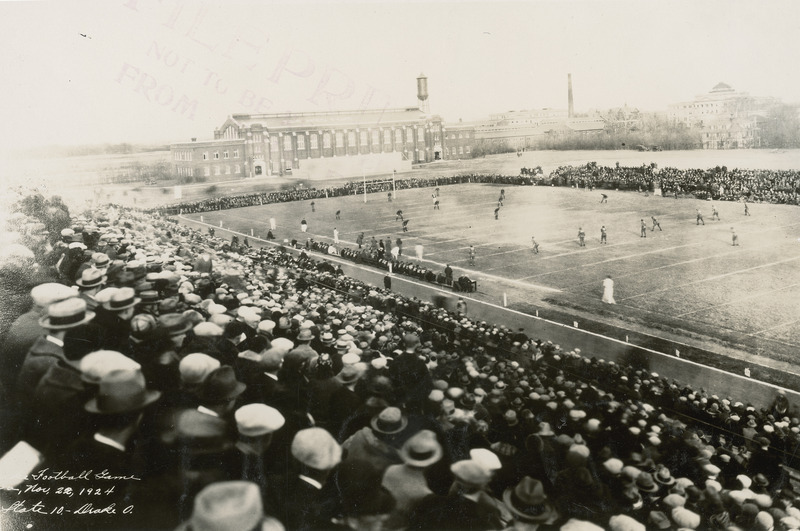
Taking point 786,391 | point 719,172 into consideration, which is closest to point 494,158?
point 719,172

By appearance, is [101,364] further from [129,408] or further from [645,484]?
[645,484]

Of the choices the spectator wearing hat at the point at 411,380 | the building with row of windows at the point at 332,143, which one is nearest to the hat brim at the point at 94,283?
the spectator wearing hat at the point at 411,380

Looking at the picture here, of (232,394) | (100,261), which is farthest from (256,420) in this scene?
(100,261)

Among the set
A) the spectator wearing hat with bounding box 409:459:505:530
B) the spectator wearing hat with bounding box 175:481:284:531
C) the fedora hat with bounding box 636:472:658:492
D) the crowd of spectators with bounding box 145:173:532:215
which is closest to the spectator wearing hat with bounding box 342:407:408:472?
the spectator wearing hat with bounding box 409:459:505:530

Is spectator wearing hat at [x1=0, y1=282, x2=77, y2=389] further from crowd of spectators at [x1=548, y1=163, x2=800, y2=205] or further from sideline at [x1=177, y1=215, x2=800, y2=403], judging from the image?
crowd of spectators at [x1=548, y1=163, x2=800, y2=205]

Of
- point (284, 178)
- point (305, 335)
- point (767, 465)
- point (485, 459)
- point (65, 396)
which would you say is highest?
point (284, 178)

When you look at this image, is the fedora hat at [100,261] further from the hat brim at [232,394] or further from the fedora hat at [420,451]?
the fedora hat at [420,451]

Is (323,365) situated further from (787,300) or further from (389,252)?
(389,252)
